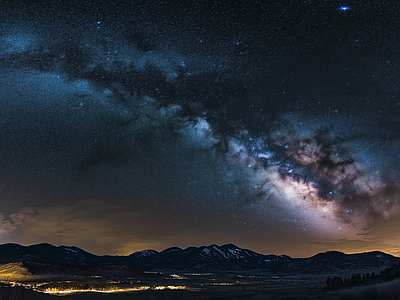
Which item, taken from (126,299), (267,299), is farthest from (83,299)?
(267,299)

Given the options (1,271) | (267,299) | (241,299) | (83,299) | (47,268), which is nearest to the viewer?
(83,299)

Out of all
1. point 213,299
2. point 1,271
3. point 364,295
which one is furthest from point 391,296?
point 1,271

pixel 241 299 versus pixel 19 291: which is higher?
pixel 19 291

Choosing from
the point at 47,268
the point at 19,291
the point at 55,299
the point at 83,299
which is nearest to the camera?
the point at 19,291

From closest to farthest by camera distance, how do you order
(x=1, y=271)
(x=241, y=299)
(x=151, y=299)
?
(x=241, y=299) < (x=151, y=299) < (x=1, y=271)

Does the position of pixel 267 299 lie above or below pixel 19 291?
below

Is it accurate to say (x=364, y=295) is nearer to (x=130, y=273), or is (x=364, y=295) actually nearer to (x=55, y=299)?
(x=55, y=299)

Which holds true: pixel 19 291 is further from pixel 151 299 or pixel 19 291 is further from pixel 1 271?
pixel 1 271

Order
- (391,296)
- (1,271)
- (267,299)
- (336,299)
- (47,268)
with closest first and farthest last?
(391,296) < (336,299) < (267,299) < (1,271) < (47,268)

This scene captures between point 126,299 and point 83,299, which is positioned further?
point 126,299
